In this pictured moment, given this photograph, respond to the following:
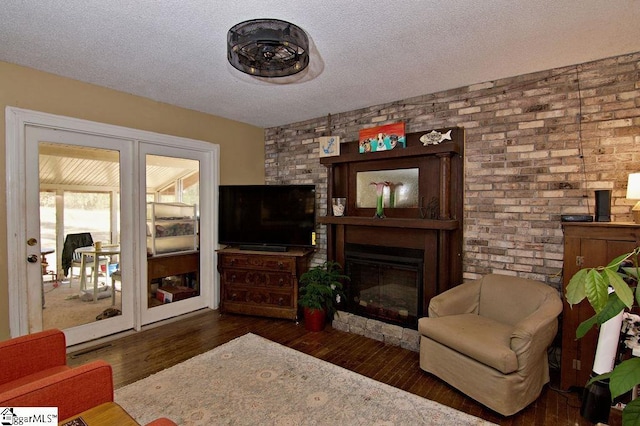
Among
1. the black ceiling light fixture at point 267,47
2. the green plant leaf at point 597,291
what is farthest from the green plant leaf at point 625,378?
the black ceiling light fixture at point 267,47

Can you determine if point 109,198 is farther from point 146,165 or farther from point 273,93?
point 273,93

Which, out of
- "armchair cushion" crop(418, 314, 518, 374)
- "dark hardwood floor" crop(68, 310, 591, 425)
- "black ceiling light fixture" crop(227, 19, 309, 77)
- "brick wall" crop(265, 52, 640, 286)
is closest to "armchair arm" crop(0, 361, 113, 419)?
"dark hardwood floor" crop(68, 310, 591, 425)

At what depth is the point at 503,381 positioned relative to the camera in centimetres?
215

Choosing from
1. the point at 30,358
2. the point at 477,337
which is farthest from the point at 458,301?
the point at 30,358

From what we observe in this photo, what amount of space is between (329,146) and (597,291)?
11.2ft

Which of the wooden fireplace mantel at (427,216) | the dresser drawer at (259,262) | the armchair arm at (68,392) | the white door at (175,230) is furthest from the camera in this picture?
the dresser drawer at (259,262)

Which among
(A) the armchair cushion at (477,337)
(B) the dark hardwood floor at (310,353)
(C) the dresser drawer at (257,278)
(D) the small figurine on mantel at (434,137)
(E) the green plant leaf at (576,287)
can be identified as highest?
(D) the small figurine on mantel at (434,137)

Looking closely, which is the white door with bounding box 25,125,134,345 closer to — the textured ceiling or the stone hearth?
the textured ceiling

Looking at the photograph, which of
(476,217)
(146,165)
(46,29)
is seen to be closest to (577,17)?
(476,217)

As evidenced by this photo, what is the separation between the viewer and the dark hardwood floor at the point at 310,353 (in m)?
2.28

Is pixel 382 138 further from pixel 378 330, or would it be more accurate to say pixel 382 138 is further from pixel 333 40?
pixel 378 330

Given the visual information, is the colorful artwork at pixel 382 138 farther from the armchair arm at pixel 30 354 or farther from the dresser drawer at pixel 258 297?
the armchair arm at pixel 30 354

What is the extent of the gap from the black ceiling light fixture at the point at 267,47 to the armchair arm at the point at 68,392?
186 centimetres

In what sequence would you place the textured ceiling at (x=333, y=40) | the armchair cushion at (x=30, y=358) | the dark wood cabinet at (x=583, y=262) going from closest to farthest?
the armchair cushion at (x=30, y=358), the textured ceiling at (x=333, y=40), the dark wood cabinet at (x=583, y=262)
